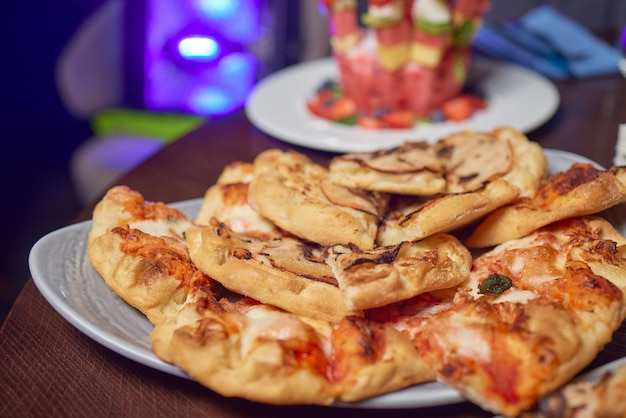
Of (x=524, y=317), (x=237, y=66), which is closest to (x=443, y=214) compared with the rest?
(x=524, y=317)

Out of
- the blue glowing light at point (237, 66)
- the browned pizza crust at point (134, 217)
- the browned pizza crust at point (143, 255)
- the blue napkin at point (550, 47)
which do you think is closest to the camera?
the browned pizza crust at point (143, 255)

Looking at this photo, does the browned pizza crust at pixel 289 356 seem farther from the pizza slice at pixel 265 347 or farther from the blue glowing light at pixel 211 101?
the blue glowing light at pixel 211 101

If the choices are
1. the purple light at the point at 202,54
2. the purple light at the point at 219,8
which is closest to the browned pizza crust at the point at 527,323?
the purple light at the point at 202,54

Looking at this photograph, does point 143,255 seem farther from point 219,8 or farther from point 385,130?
point 219,8

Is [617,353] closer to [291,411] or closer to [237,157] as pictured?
[291,411]

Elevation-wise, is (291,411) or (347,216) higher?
(347,216)

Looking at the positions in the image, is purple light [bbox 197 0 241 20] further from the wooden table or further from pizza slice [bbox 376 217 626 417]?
pizza slice [bbox 376 217 626 417]

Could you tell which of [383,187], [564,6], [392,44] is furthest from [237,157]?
[564,6]
